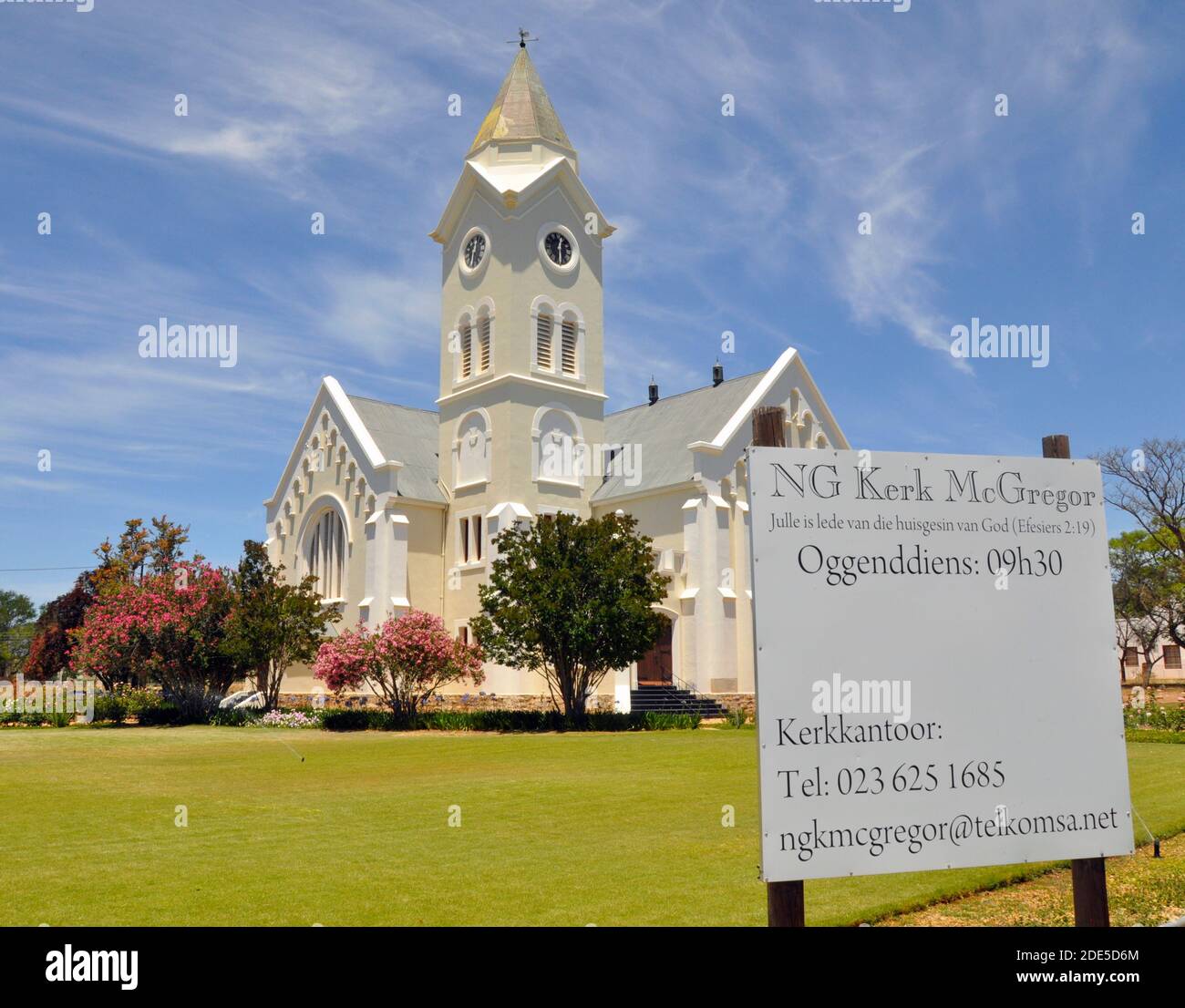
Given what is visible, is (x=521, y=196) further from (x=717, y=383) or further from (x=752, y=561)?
(x=752, y=561)

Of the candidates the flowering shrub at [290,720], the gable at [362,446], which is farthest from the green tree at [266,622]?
the gable at [362,446]

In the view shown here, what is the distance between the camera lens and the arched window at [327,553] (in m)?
45.4

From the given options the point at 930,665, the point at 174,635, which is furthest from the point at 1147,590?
the point at 930,665

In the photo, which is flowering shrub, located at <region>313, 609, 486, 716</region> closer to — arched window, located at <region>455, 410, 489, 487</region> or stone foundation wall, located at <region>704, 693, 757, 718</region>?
stone foundation wall, located at <region>704, 693, 757, 718</region>

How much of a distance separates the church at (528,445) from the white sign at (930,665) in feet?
102

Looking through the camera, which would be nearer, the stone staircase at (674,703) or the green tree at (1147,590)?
the stone staircase at (674,703)

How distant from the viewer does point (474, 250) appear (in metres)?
43.8

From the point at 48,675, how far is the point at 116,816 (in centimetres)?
5755

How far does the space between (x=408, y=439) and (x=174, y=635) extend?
1468 centimetres

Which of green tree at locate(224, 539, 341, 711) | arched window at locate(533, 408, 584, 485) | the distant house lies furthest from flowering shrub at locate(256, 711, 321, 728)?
the distant house

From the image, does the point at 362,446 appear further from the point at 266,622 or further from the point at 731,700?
the point at 731,700

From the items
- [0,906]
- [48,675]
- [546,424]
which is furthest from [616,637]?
[48,675]

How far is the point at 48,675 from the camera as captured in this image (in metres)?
62.5

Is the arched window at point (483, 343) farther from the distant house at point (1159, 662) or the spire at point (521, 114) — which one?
the distant house at point (1159, 662)
